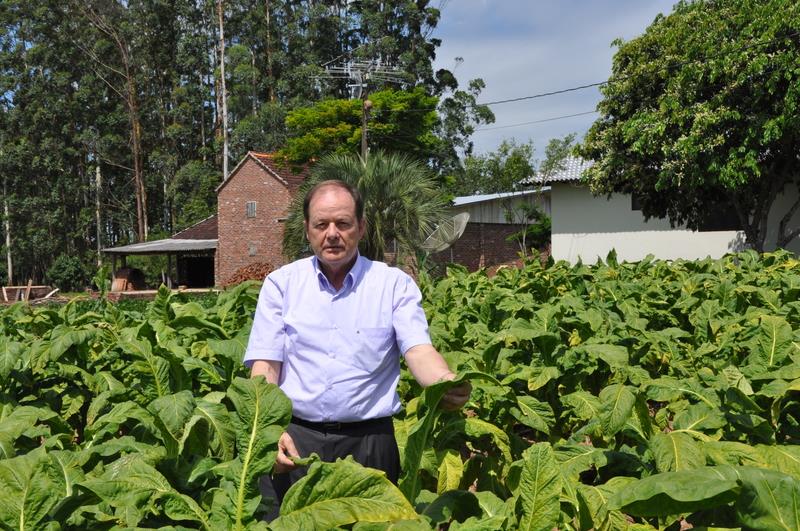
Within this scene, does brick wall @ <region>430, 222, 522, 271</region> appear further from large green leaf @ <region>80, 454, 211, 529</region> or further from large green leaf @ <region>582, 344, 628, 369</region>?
large green leaf @ <region>80, 454, 211, 529</region>

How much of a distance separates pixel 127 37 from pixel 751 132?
43.2 metres

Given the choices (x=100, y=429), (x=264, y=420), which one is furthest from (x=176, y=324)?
(x=264, y=420)

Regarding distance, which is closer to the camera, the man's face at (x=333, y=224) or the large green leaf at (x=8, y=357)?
the man's face at (x=333, y=224)

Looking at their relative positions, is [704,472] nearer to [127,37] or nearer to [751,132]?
[751,132]

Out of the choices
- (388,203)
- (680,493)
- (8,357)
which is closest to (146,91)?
(388,203)

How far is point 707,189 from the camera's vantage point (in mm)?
19750

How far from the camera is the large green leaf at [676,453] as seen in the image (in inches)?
78.7

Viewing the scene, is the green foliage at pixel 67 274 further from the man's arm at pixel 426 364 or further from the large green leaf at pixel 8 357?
the man's arm at pixel 426 364

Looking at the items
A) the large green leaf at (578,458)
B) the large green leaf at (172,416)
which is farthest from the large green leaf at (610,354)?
the large green leaf at (172,416)

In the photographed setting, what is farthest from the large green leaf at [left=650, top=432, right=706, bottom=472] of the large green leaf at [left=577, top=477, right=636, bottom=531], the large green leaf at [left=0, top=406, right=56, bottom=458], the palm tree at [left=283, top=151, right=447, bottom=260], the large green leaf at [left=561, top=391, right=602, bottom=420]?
the palm tree at [left=283, top=151, right=447, bottom=260]

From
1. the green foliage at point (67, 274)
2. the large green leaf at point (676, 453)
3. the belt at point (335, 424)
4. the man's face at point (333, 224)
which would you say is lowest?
the green foliage at point (67, 274)

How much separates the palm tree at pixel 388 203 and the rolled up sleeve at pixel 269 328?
1372 cm

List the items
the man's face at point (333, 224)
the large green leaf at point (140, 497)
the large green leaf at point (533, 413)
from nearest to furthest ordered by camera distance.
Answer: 1. the large green leaf at point (140, 497)
2. the man's face at point (333, 224)
3. the large green leaf at point (533, 413)

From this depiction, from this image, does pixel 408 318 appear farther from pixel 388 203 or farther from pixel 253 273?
pixel 253 273
